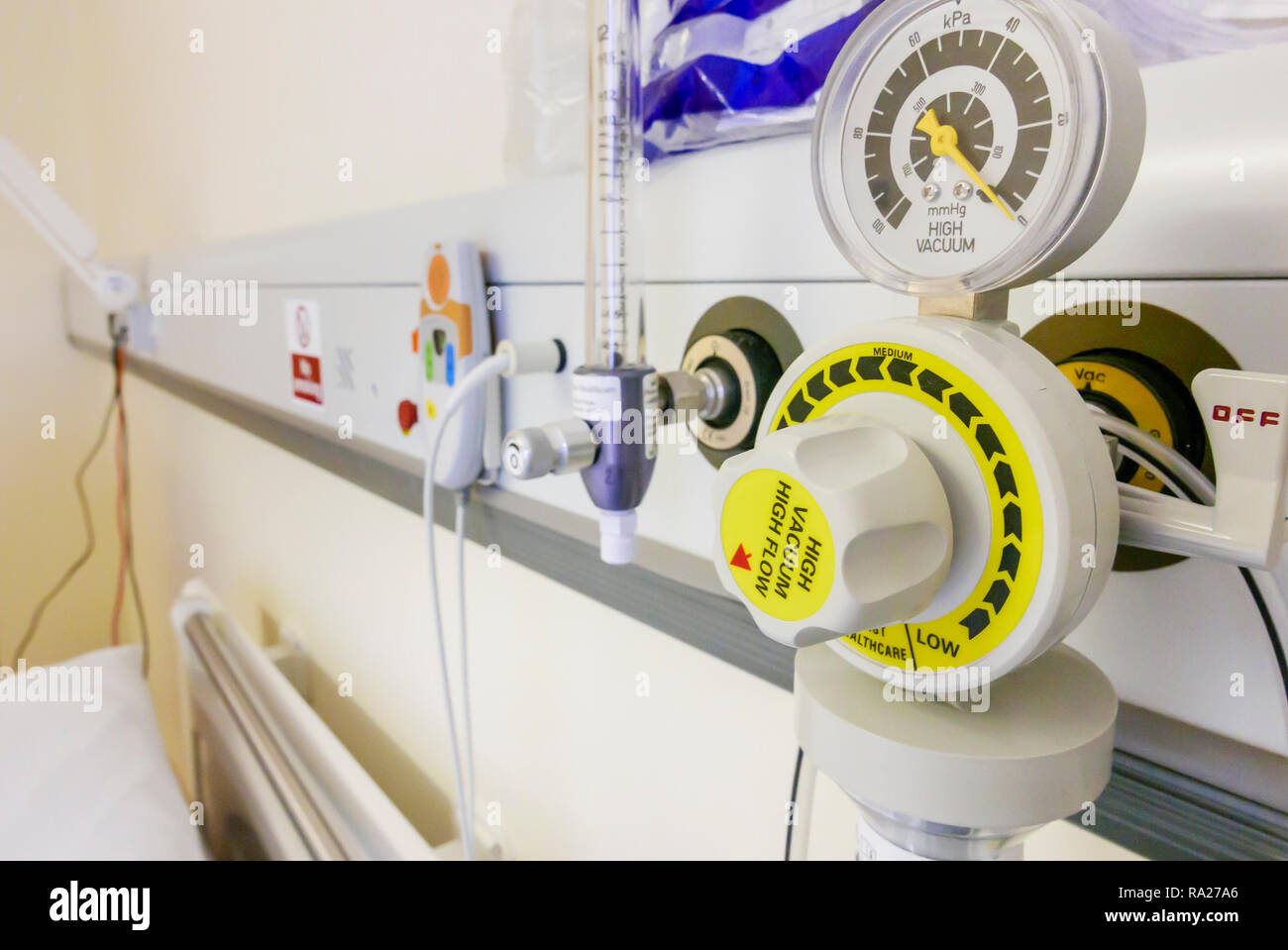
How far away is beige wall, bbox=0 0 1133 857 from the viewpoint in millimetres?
A: 546

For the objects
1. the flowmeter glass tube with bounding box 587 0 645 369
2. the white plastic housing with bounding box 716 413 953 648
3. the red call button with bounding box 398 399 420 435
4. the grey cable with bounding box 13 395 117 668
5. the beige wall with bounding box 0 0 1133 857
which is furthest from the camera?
the grey cable with bounding box 13 395 117 668

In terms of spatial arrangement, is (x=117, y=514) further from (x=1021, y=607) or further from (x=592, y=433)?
(x=1021, y=607)

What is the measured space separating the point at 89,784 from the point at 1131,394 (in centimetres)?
100

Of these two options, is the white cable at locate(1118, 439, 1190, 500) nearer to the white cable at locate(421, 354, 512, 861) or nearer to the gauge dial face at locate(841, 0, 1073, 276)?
the gauge dial face at locate(841, 0, 1073, 276)

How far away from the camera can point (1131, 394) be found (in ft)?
0.94

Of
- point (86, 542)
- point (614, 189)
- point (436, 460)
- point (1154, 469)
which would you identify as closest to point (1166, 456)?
point (1154, 469)

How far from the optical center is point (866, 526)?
0.69ft

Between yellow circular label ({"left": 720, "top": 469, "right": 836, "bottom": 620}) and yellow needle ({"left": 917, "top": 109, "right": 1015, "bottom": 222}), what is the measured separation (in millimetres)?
110

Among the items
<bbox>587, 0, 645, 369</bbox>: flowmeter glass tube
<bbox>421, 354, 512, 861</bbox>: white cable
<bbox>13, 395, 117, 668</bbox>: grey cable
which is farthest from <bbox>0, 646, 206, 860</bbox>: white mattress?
<bbox>13, 395, 117, 668</bbox>: grey cable

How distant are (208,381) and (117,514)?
97 centimetres

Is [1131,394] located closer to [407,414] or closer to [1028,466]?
[1028,466]

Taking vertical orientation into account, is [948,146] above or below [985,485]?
above

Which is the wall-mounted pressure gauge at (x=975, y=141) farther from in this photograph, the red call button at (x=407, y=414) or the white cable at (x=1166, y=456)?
the red call button at (x=407, y=414)

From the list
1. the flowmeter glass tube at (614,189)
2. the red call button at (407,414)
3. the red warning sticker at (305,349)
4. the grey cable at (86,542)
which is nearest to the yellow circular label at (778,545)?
the flowmeter glass tube at (614,189)
